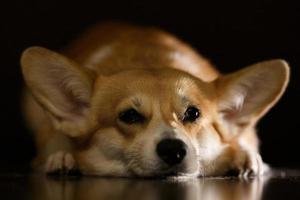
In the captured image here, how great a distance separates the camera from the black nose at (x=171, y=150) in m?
2.34

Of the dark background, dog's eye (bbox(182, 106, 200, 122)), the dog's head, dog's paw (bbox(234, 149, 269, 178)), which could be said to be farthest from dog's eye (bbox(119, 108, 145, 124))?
the dark background

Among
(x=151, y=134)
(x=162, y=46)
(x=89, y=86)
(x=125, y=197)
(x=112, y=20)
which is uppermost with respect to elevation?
(x=112, y=20)

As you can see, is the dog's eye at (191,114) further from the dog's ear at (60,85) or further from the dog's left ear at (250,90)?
the dog's ear at (60,85)

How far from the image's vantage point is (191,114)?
2537mm

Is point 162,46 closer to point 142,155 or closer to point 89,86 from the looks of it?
point 89,86

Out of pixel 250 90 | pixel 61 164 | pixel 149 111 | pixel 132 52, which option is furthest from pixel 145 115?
pixel 132 52

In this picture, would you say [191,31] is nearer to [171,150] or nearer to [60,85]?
[60,85]

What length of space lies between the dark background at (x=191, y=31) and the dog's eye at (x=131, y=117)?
1.19m

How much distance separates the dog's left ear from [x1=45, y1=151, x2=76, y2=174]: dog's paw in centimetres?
48

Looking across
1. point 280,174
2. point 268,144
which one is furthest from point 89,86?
point 268,144

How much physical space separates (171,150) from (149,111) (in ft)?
0.57

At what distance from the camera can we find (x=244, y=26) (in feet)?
12.4

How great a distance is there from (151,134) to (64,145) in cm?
44

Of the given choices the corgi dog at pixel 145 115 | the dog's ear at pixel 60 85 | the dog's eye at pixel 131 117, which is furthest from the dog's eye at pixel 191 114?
the dog's ear at pixel 60 85
